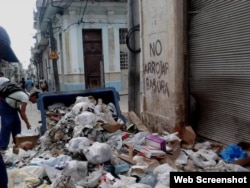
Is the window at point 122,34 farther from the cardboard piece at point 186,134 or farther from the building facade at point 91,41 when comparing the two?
the cardboard piece at point 186,134

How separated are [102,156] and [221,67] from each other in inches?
76.2

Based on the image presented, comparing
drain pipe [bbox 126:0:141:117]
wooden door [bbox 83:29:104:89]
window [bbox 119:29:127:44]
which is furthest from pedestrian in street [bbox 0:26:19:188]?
window [bbox 119:29:127:44]

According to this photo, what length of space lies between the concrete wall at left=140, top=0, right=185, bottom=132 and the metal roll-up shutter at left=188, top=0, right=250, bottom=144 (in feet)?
0.77

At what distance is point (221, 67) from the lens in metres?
4.18

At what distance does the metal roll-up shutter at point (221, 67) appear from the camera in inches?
150

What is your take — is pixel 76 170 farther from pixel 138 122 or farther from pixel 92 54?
pixel 92 54

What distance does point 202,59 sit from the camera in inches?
181

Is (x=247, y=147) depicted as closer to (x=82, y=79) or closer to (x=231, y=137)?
(x=231, y=137)

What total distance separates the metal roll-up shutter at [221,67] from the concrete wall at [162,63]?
235mm

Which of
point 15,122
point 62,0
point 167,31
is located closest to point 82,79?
point 62,0

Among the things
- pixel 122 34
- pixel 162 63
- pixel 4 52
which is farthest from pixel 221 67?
pixel 122 34

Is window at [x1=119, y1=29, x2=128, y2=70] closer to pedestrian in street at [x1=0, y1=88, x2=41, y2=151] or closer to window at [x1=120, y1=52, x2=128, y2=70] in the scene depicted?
window at [x1=120, y1=52, x2=128, y2=70]

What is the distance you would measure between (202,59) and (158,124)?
4.71 ft

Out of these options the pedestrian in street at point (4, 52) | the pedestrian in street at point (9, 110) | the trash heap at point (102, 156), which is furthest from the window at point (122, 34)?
the pedestrian in street at point (4, 52)
